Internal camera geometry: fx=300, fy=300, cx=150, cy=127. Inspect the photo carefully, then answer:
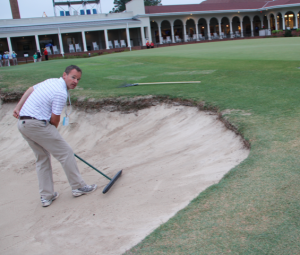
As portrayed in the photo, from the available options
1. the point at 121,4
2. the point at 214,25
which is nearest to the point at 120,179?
the point at 214,25

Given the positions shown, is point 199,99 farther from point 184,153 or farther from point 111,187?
point 111,187

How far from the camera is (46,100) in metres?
4.23

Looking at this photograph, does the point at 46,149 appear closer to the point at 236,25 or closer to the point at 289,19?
the point at 289,19

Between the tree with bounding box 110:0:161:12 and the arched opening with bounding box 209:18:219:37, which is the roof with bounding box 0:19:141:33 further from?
the tree with bounding box 110:0:161:12

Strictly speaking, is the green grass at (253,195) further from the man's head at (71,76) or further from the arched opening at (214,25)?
the arched opening at (214,25)

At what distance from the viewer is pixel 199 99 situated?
7516 millimetres

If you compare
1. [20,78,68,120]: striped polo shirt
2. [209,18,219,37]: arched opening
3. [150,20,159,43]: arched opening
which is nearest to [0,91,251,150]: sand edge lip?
[20,78,68,120]: striped polo shirt

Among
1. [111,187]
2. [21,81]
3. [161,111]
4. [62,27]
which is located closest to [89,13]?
[62,27]

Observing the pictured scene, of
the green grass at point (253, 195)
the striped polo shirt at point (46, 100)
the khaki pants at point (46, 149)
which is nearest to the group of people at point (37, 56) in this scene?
the green grass at point (253, 195)

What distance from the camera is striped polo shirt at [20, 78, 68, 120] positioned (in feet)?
13.7

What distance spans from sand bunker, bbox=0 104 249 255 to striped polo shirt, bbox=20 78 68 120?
1478 mm

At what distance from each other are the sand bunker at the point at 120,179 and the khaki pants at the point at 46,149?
0.33 m

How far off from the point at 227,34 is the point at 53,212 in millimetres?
51715

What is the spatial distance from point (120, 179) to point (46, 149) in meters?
1.34
